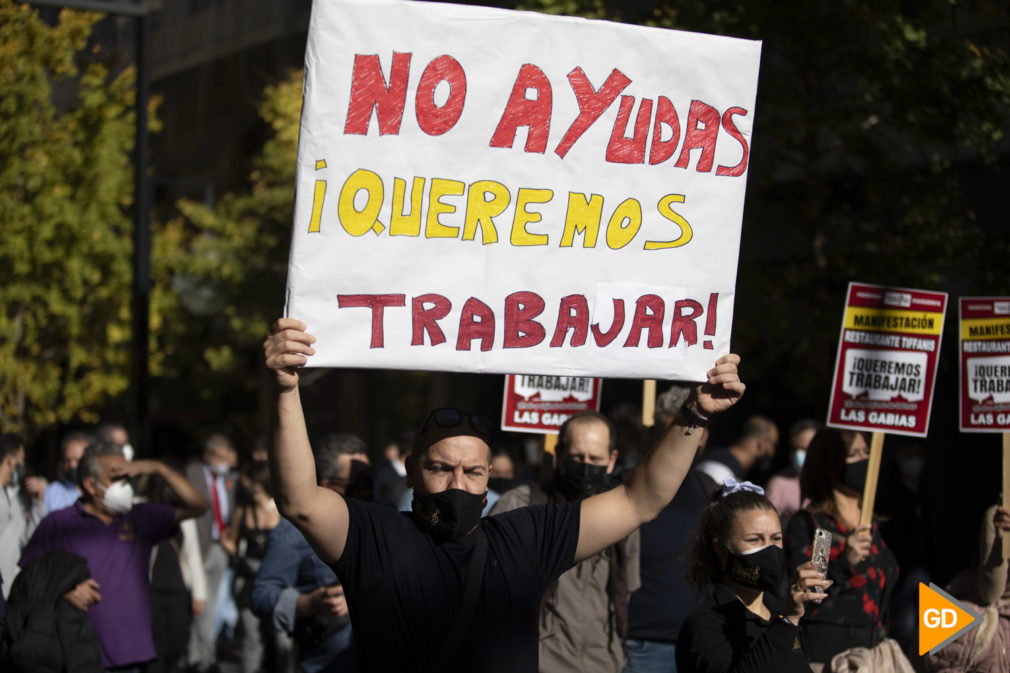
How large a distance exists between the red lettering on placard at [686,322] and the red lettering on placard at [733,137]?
0.47 meters

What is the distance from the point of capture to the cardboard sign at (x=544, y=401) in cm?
756

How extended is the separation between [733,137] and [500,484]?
17.7 ft

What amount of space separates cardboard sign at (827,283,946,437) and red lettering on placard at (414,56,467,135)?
3610 mm

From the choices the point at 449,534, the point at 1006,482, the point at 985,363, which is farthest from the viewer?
the point at 985,363

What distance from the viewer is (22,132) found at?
15375mm

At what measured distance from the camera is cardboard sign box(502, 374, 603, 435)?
756 cm

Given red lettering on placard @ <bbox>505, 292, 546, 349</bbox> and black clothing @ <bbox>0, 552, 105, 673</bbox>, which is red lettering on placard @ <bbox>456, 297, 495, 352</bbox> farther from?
black clothing @ <bbox>0, 552, 105, 673</bbox>

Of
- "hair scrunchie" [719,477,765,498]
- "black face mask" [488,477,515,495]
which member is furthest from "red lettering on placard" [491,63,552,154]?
"black face mask" [488,477,515,495]

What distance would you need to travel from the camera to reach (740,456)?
8.92m

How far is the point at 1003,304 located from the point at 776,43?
5.42 metres

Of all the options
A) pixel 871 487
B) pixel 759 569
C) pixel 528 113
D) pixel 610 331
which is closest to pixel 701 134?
pixel 528 113

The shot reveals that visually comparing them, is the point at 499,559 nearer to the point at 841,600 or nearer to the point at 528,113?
the point at 528,113

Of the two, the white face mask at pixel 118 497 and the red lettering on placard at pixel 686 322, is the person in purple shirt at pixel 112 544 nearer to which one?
the white face mask at pixel 118 497

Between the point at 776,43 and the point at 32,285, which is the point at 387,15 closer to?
the point at 776,43
